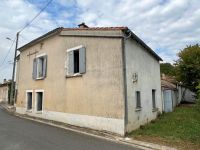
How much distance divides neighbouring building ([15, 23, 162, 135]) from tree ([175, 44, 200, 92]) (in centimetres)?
1132

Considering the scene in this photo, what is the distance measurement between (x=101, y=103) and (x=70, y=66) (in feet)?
11.4

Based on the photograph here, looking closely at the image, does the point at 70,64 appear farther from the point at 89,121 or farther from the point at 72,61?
the point at 89,121

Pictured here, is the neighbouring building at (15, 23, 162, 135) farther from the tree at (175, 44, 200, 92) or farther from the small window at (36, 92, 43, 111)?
the tree at (175, 44, 200, 92)

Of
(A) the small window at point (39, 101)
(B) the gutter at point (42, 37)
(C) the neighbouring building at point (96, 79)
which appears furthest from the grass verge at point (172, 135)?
(A) the small window at point (39, 101)

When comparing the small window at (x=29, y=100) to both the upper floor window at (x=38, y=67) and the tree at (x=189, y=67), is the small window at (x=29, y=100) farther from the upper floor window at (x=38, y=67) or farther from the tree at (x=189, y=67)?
the tree at (x=189, y=67)

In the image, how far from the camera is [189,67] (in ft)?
88.1

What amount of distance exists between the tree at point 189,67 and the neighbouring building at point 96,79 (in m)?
11.3

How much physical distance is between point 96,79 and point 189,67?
18435 mm

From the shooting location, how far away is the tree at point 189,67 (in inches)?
1051

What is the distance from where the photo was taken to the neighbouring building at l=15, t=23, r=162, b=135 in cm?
1088

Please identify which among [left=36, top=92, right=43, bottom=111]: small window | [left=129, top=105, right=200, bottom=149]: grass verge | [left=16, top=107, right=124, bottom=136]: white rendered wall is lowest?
[left=129, top=105, right=200, bottom=149]: grass verge

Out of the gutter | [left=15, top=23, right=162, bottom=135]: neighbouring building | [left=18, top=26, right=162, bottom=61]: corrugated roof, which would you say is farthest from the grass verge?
the gutter

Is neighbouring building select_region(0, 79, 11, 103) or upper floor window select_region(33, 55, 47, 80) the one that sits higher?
upper floor window select_region(33, 55, 47, 80)

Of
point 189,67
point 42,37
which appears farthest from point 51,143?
point 189,67
